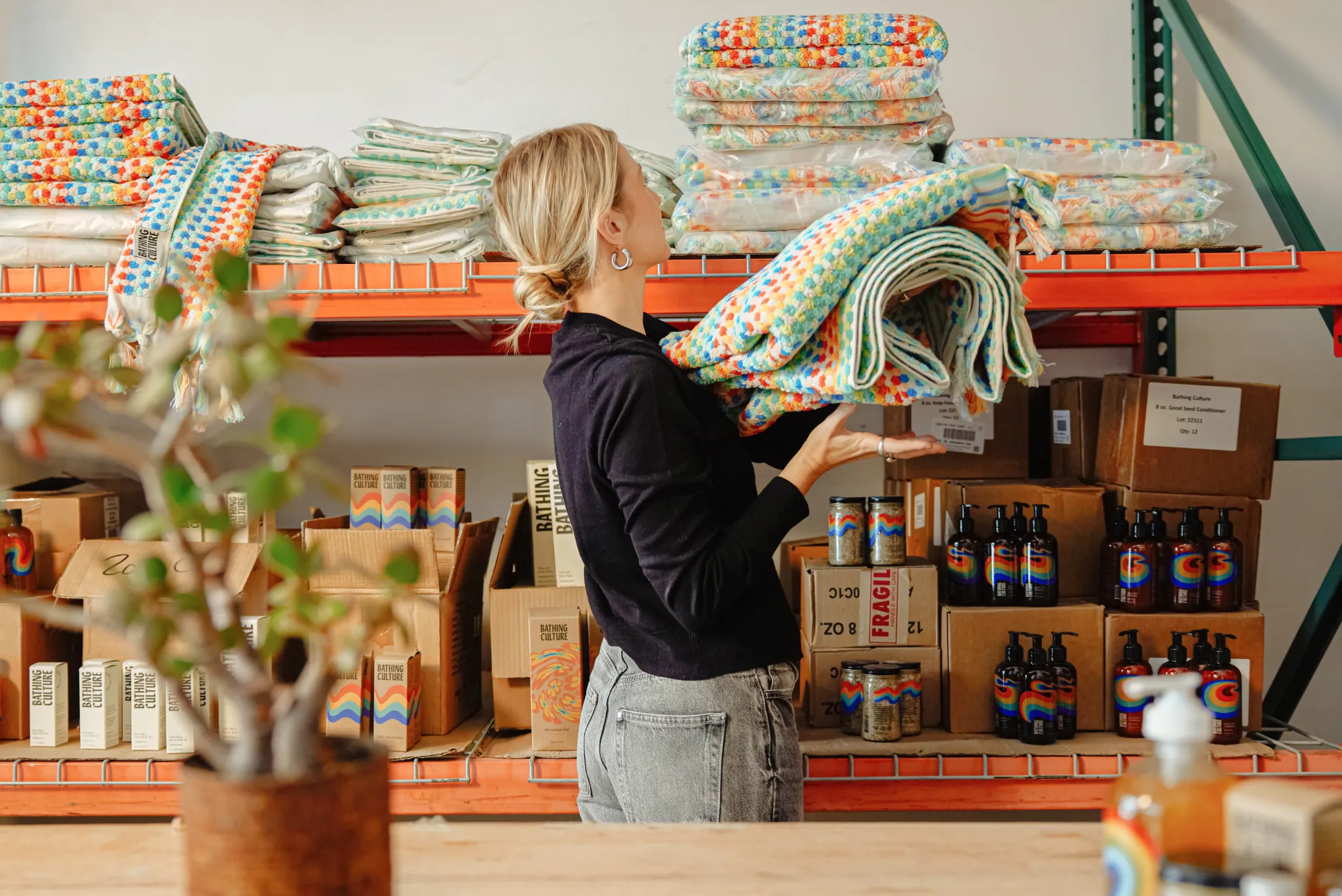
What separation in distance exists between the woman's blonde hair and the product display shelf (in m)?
0.91

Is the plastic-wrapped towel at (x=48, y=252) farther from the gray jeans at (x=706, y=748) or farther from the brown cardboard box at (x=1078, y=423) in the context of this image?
the brown cardboard box at (x=1078, y=423)

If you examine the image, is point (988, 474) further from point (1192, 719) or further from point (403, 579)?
point (403, 579)

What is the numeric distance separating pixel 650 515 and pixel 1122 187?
121 centimetres

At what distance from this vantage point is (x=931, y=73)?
1842mm

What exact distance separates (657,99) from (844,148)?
0.79 m

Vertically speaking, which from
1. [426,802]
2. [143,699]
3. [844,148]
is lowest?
[426,802]

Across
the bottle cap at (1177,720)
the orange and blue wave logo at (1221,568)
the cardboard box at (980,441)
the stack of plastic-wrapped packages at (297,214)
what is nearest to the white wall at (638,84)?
the cardboard box at (980,441)

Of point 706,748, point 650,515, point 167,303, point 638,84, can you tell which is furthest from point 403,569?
point 638,84

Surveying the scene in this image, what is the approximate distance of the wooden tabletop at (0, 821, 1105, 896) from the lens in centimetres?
73

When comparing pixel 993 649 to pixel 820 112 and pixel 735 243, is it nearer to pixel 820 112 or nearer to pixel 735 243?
pixel 735 243

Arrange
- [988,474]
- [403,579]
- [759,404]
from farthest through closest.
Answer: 1. [988,474]
2. [759,404]
3. [403,579]

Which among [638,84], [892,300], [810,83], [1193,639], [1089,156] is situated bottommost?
[1193,639]

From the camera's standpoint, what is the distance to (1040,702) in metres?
1.83

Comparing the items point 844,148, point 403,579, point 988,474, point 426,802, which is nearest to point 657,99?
point 844,148
